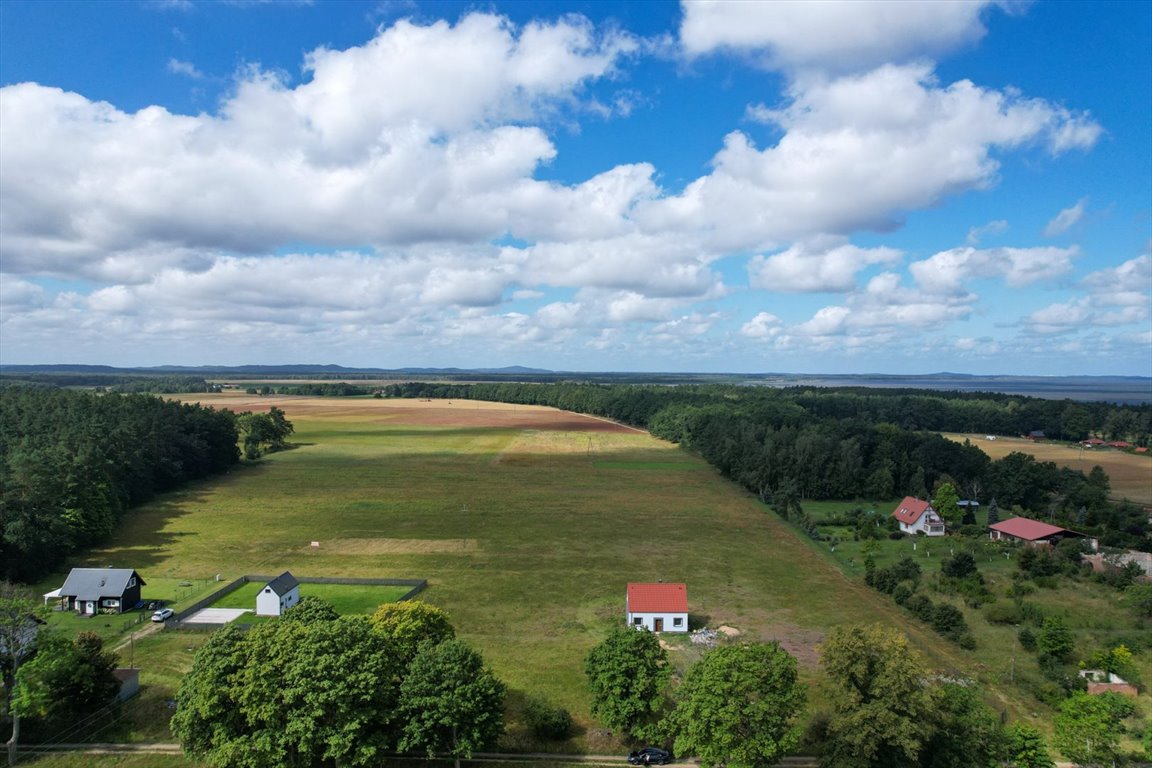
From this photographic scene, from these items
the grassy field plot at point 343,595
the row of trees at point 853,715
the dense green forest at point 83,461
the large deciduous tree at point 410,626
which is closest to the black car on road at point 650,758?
the row of trees at point 853,715

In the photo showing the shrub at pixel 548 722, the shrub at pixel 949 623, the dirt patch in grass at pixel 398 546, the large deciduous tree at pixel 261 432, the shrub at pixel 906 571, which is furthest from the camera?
the large deciduous tree at pixel 261 432

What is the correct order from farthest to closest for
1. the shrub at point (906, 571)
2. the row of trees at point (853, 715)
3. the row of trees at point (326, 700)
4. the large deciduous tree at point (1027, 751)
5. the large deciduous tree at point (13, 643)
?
the shrub at point (906, 571), the large deciduous tree at point (13, 643), the large deciduous tree at point (1027, 751), the row of trees at point (326, 700), the row of trees at point (853, 715)

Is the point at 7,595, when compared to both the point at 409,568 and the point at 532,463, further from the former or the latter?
the point at 532,463

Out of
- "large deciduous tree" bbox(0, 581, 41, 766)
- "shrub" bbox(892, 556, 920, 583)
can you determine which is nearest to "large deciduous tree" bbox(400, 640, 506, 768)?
"large deciduous tree" bbox(0, 581, 41, 766)

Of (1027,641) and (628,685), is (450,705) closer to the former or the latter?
(628,685)

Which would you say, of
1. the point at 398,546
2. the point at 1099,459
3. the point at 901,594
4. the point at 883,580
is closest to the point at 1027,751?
the point at 901,594

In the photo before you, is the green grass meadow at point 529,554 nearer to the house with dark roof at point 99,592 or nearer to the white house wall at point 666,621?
the white house wall at point 666,621

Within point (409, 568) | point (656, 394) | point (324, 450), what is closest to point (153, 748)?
point (409, 568)
